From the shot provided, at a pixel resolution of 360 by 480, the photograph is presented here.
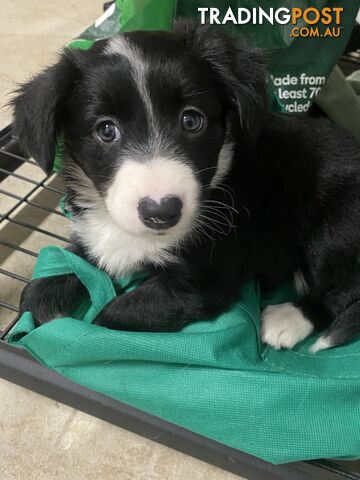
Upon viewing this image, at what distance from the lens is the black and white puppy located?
121 cm

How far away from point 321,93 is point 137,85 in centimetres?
134

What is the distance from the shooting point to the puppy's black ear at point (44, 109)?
1.27 m

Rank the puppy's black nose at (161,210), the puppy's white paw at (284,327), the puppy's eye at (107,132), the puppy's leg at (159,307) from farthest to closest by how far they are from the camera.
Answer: the puppy's white paw at (284,327)
the puppy's leg at (159,307)
the puppy's eye at (107,132)
the puppy's black nose at (161,210)

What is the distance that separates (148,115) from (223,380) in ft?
2.30

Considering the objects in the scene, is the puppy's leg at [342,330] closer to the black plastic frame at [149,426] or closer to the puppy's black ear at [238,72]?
the black plastic frame at [149,426]

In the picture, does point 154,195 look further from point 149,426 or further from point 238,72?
point 149,426

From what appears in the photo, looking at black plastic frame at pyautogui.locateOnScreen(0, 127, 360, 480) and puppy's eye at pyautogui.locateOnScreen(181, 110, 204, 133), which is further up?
puppy's eye at pyautogui.locateOnScreen(181, 110, 204, 133)

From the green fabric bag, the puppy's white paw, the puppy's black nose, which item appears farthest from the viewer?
the puppy's white paw

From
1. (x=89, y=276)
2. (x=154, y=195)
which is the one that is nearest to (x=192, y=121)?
(x=154, y=195)

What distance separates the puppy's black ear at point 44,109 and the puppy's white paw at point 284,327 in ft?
2.60

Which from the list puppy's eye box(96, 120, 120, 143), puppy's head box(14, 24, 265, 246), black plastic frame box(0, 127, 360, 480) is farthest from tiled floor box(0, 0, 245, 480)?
puppy's eye box(96, 120, 120, 143)

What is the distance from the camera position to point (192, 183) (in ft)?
3.93

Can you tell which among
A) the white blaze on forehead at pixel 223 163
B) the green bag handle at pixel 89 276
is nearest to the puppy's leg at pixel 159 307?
the green bag handle at pixel 89 276

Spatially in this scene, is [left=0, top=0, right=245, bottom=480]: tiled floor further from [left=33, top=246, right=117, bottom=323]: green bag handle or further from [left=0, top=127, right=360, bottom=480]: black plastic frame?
[left=33, top=246, right=117, bottom=323]: green bag handle
